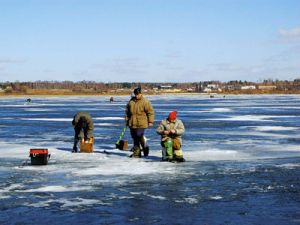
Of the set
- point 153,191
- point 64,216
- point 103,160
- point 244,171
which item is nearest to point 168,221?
point 64,216

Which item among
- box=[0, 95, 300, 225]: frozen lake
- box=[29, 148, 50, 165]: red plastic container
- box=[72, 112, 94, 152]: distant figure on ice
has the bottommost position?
box=[0, 95, 300, 225]: frozen lake

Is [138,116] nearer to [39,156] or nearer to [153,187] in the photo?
[39,156]

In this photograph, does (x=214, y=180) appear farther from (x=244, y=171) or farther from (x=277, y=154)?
(x=277, y=154)

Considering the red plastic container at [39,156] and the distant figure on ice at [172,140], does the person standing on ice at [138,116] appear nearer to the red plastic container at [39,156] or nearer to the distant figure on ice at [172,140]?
the distant figure on ice at [172,140]

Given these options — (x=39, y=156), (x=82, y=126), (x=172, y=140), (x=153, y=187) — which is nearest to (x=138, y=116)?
(x=172, y=140)

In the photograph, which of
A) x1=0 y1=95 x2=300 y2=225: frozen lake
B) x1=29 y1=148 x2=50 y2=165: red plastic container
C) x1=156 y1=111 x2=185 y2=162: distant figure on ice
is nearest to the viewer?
x1=0 y1=95 x2=300 y2=225: frozen lake

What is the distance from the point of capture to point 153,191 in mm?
9430

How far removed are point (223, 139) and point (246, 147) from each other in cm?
282

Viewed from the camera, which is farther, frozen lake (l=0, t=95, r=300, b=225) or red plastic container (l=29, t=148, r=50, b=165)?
red plastic container (l=29, t=148, r=50, b=165)

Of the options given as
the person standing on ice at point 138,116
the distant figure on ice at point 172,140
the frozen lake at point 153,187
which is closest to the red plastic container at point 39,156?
the frozen lake at point 153,187

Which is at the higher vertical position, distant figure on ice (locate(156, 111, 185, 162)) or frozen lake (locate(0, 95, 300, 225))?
distant figure on ice (locate(156, 111, 185, 162))

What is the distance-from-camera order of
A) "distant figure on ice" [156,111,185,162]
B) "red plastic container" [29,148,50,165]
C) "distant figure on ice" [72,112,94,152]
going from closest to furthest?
"red plastic container" [29,148,50,165] < "distant figure on ice" [156,111,185,162] < "distant figure on ice" [72,112,94,152]

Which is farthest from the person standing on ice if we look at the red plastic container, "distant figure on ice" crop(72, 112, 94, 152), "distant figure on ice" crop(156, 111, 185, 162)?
the red plastic container

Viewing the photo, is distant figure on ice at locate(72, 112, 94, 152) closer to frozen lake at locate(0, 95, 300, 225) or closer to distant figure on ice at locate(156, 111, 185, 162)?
frozen lake at locate(0, 95, 300, 225)
